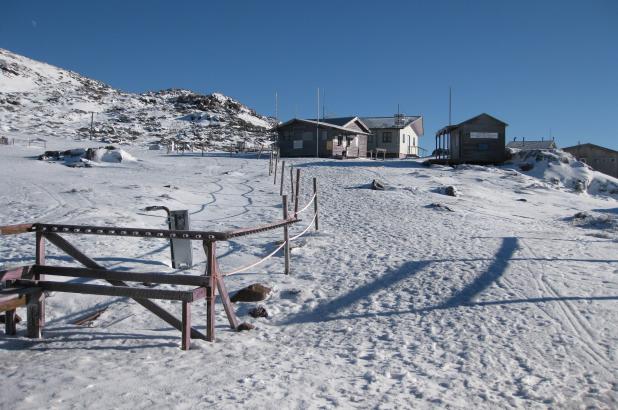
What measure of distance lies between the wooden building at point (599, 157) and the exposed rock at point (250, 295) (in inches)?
1922

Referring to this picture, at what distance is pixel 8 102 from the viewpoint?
8569cm

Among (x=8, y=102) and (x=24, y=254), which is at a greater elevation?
(x=8, y=102)

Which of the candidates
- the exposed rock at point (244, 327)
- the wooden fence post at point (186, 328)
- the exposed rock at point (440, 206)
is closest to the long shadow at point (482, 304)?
the exposed rock at point (244, 327)

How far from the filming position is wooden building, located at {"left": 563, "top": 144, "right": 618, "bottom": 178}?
46.5m

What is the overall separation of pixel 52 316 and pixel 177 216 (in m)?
2.62

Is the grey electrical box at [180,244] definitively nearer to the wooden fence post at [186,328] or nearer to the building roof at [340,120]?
the wooden fence post at [186,328]

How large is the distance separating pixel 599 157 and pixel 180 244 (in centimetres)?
5020

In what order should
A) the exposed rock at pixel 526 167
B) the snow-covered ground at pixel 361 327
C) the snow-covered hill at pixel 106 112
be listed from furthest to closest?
the snow-covered hill at pixel 106 112, the exposed rock at pixel 526 167, the snow-covered ground at pixel 361 327

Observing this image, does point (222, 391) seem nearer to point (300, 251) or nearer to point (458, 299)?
point (458, 299)

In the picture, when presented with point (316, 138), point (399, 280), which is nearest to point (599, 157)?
point (316, 138)

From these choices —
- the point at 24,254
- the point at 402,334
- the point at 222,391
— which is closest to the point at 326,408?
the point at 222,391

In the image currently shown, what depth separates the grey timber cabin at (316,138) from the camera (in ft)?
150

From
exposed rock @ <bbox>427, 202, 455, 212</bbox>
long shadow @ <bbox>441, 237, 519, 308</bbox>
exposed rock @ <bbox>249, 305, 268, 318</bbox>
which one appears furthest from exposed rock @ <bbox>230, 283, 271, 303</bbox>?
exposed rock @ <bbox>427, 202, 455, 212</bbox>

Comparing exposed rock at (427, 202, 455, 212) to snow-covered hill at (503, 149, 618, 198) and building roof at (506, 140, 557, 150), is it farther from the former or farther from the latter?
building roof at (506, 140, 557, 150)
